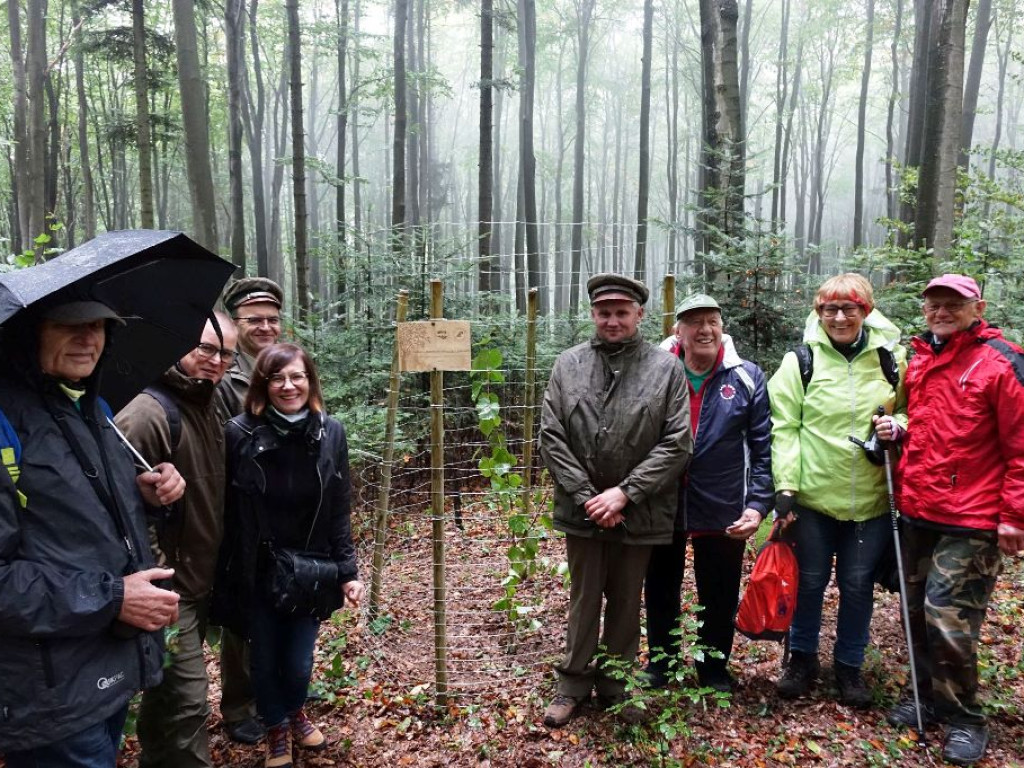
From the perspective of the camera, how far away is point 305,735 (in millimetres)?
Answer: 3334

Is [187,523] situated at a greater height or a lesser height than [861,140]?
lesser

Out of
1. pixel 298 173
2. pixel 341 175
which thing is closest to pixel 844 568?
pixel 298 173

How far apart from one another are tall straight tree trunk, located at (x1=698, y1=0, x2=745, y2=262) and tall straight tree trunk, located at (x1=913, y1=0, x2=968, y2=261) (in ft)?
7.29

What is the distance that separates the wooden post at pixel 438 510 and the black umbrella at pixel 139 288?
4.73 feet

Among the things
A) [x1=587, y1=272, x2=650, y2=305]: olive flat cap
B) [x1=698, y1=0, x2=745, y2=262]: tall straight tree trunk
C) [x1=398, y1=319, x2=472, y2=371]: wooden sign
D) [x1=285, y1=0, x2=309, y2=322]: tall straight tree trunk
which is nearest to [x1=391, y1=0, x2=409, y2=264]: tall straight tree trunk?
[x1=285, y1=0, x2=309, y2=322]: tall straight tree trunk

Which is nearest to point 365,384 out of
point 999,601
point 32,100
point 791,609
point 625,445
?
point 625,445

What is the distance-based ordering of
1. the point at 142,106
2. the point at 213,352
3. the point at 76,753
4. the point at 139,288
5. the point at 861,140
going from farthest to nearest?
the point at 861,140, the point at 142,106, the point at 213,352, the point at 139,288, the point at 76,753

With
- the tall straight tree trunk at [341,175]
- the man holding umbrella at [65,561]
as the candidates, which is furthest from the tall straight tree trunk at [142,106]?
the man holding umbrella at [65,561]

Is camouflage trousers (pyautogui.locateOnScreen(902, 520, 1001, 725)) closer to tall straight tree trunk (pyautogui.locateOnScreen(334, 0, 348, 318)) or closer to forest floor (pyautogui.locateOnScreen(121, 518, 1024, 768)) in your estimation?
forest floor (pyautogui.locateOnScreen(121, 518, 1024, 768))

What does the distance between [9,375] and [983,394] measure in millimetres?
3660

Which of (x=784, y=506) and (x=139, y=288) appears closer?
(x=139, y=288)

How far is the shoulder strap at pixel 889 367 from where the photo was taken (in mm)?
3305

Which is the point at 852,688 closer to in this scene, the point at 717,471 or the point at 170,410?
the point at 717,471

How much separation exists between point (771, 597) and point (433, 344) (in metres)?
2.21
